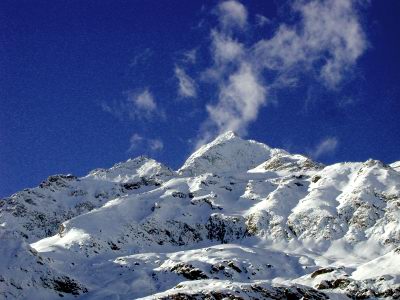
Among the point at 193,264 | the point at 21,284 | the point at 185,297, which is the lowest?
the point at 185,297

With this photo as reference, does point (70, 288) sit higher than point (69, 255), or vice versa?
point (69, 255)

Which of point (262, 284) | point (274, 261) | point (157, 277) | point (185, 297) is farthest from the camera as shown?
point (274, 261)

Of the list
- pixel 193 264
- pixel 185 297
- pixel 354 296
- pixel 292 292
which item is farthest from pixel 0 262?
pixel 354 296

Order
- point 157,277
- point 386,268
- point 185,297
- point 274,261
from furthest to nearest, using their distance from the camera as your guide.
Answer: point 274,261 → point 157,277 → point 386,268 → point 185,297

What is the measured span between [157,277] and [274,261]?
1532 inches

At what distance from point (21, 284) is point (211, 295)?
56807 mm

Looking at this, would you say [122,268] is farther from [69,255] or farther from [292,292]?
[292,292]

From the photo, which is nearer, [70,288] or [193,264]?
[70,288]

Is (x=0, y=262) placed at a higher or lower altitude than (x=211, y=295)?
higher

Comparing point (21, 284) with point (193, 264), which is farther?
point (193, 264)

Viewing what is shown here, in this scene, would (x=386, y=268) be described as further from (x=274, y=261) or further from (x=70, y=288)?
(x=70, y=288)

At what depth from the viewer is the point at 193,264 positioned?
175750mm

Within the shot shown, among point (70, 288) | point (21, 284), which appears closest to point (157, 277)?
point (70, 288)

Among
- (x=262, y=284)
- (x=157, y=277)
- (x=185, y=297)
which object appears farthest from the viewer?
(x=157, y=277)
